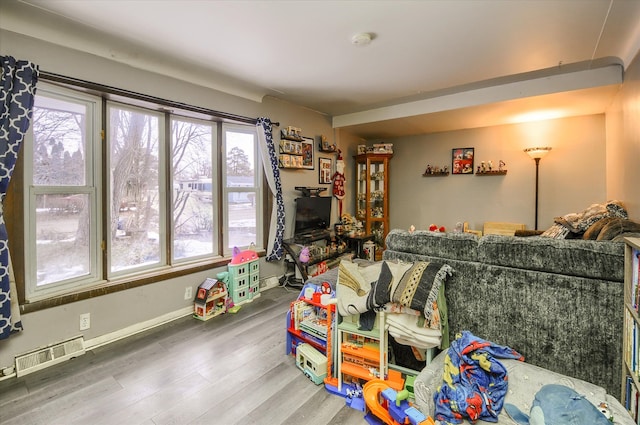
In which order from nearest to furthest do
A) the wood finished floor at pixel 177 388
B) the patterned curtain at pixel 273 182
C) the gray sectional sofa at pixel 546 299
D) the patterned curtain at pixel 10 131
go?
the gray sectional sofa at pixel 546 299 < the wood finished floor at pixel 177 388 < the patterned curtain at pixel 10 131 < the patterned curtain at pixel 273 182

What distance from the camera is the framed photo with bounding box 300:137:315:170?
426 centimetres

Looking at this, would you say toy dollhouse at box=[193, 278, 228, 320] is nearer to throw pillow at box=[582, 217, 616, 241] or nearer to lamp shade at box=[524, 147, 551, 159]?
throw pillow at box=[582, 217, 616, 241]

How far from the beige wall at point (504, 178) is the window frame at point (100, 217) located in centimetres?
315

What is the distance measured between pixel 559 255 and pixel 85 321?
3.43 metres

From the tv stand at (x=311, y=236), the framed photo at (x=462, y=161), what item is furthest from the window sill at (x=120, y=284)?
the framed photo at (x=462, y=161)

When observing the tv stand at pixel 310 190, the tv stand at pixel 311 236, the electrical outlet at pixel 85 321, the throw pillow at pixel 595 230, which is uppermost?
the tv stand at pixel 310 190

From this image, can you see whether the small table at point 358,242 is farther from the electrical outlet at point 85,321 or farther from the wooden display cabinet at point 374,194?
the electrical outlet at point 85,321

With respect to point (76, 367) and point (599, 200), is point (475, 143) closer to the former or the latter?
point (599, 200)

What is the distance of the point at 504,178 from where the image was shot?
4.46 meters

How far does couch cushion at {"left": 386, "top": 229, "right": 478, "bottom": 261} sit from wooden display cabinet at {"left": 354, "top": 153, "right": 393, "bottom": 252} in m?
3.13

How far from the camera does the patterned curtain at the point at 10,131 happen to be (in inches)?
75.7

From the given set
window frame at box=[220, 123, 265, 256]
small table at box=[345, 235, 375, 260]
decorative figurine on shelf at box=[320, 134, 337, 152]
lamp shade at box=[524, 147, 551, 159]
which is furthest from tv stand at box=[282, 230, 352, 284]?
lamp shade at box=[524, 147, 551, 159]

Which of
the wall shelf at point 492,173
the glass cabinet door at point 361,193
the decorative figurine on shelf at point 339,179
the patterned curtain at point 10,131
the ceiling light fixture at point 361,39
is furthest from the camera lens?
the glass cabinet door at point 361,193

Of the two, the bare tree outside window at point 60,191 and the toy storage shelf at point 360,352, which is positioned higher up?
the bare tree outside window at point 60,191
